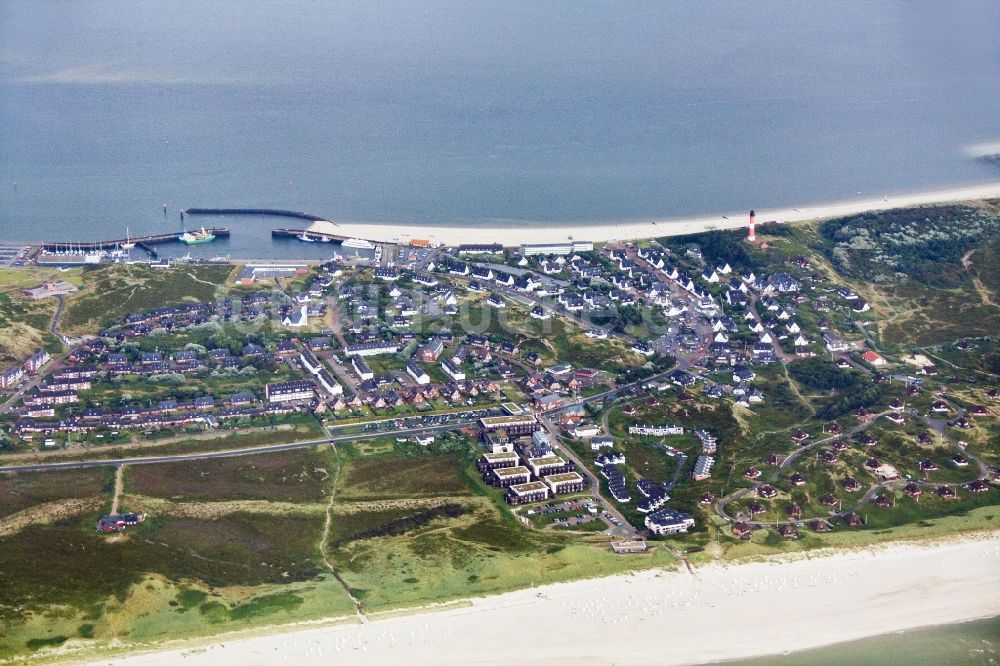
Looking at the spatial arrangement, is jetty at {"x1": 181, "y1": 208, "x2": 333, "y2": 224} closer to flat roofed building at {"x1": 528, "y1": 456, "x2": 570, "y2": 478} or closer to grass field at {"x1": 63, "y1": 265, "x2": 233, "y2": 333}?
grass field at {"x1": 63, "y1": 265, "x2": 233, "y2": 333}

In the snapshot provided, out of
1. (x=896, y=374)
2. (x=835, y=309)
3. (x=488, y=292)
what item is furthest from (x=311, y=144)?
(x=896, y=374)

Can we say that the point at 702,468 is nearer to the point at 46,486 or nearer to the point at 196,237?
the point at 46,486

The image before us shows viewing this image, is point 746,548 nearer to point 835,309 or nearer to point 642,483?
point 642,483

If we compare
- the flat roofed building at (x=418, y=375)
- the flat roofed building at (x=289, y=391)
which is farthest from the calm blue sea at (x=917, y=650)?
the flat roofed building at (x=289, y=391)

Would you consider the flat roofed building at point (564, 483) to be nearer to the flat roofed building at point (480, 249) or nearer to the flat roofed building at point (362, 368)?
the flat roofed building at point (362, 368)

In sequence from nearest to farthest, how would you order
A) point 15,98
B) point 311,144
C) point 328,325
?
point 328,325 < point 311,144 < point 15,98

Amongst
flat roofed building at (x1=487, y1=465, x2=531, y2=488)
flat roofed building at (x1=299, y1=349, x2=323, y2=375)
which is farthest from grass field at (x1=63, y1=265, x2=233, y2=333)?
flat roofed building at (x1=487, y1=465, x2=531, y2=488)
